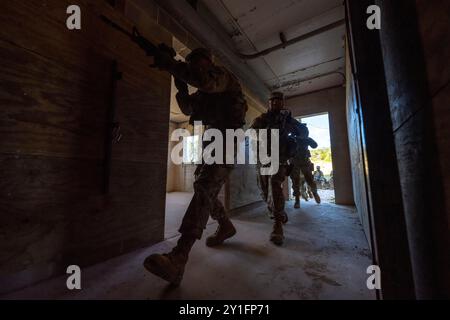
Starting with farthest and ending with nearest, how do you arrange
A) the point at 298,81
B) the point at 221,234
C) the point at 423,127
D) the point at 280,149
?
the point at 298,81 < the point at 280,149 < the point at 221,234 < the point at 423,127

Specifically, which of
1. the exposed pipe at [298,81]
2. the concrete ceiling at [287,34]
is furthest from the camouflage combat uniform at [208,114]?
the exposed pipe at [298,81]

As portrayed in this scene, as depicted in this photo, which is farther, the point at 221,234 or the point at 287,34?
the point at 287,34

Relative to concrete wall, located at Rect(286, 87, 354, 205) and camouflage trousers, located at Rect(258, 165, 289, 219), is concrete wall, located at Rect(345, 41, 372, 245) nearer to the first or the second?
camouflage trousers, located at Rect(258, 165, 289, 219)

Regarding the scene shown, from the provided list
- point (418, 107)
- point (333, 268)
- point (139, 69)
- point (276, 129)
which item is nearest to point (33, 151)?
point (139, 69)

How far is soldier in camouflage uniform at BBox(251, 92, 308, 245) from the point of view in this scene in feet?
6.10

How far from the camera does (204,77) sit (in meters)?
1.12

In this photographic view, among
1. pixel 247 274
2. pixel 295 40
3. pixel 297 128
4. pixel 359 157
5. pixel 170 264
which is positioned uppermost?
pixel 295 40

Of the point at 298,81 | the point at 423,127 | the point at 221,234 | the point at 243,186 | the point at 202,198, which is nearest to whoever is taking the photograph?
the point at 423,127

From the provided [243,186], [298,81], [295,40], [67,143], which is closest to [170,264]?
[67,143]

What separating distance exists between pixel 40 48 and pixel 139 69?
59 centimetres

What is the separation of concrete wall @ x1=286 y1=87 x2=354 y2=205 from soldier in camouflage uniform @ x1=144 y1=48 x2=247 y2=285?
3084 mm

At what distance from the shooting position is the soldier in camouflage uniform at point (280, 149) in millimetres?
1859

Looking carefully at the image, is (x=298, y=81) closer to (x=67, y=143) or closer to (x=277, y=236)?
(x=277, y=236)

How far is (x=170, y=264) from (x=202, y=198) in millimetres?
396
